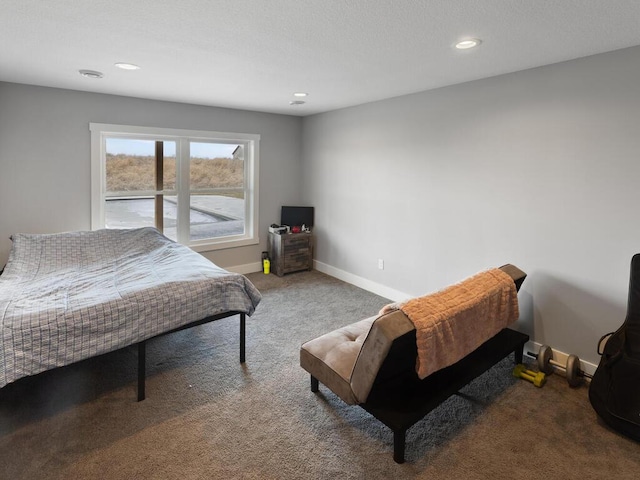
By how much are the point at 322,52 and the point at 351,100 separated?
1.82 meters

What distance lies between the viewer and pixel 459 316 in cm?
214

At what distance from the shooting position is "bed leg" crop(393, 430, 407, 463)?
1.92m

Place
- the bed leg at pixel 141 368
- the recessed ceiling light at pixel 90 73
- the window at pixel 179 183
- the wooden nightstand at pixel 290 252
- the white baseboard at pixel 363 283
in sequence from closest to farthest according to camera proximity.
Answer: the bed leg at pixel 141 368 → the recessed ceiling light at pixel 90 73 → the window at pixel 179 183 → the white baseboard at pixel 363 283 → the wooden nightstand at pixel 290 252

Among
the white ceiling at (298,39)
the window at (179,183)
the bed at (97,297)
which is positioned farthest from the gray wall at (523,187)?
the bed at (97,297)

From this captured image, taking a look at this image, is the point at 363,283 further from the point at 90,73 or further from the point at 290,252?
the point at 90,73

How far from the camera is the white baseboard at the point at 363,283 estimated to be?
441cm

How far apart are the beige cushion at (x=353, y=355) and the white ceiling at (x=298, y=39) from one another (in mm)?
1591

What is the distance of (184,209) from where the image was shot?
486cm

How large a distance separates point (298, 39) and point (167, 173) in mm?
3039

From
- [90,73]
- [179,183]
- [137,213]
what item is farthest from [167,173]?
[90,73]

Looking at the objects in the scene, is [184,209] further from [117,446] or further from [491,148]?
[491,148]

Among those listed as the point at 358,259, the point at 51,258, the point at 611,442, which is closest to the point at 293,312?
the point at 358,259

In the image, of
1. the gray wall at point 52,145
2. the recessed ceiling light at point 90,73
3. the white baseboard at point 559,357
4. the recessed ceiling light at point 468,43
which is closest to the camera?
the recessed ceiling light at point 468,43

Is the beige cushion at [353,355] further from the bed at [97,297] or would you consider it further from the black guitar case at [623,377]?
the black guitar case at [623,377]
